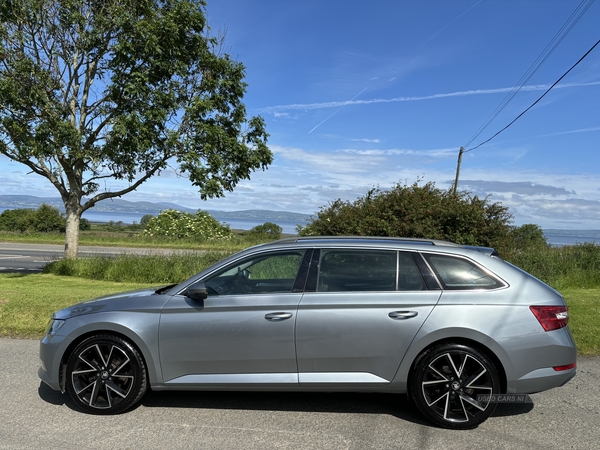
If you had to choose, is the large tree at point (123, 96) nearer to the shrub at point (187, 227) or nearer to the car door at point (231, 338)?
the car door at point (231, 338)

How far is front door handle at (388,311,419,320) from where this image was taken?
3.98m

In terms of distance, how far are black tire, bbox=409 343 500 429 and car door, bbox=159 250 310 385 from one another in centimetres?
111

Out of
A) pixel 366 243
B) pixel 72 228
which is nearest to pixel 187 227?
pixel 72 228

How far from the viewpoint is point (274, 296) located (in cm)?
416

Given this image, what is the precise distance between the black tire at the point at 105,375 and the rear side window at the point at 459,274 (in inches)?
108

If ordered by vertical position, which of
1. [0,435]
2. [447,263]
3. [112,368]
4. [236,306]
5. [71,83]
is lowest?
[0,435]

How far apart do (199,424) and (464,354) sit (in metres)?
2.29

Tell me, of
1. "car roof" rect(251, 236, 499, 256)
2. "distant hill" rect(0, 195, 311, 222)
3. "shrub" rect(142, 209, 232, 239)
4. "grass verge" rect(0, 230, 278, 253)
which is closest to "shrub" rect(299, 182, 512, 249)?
"distant hill" rect(0, 195, 311, 222)

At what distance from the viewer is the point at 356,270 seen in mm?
4328

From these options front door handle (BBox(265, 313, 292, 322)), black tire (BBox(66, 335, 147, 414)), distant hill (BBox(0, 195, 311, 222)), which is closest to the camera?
front door handle (BBox(265, 313, 292, 322))

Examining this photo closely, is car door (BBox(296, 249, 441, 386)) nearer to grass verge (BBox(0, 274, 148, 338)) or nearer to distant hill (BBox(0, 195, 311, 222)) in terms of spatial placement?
grass verge (BBox(0, 274, 148, 338))

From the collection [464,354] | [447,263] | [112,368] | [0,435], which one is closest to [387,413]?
[464,354]

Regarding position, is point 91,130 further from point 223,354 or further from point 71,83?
point 223,354

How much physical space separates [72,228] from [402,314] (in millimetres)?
13649
